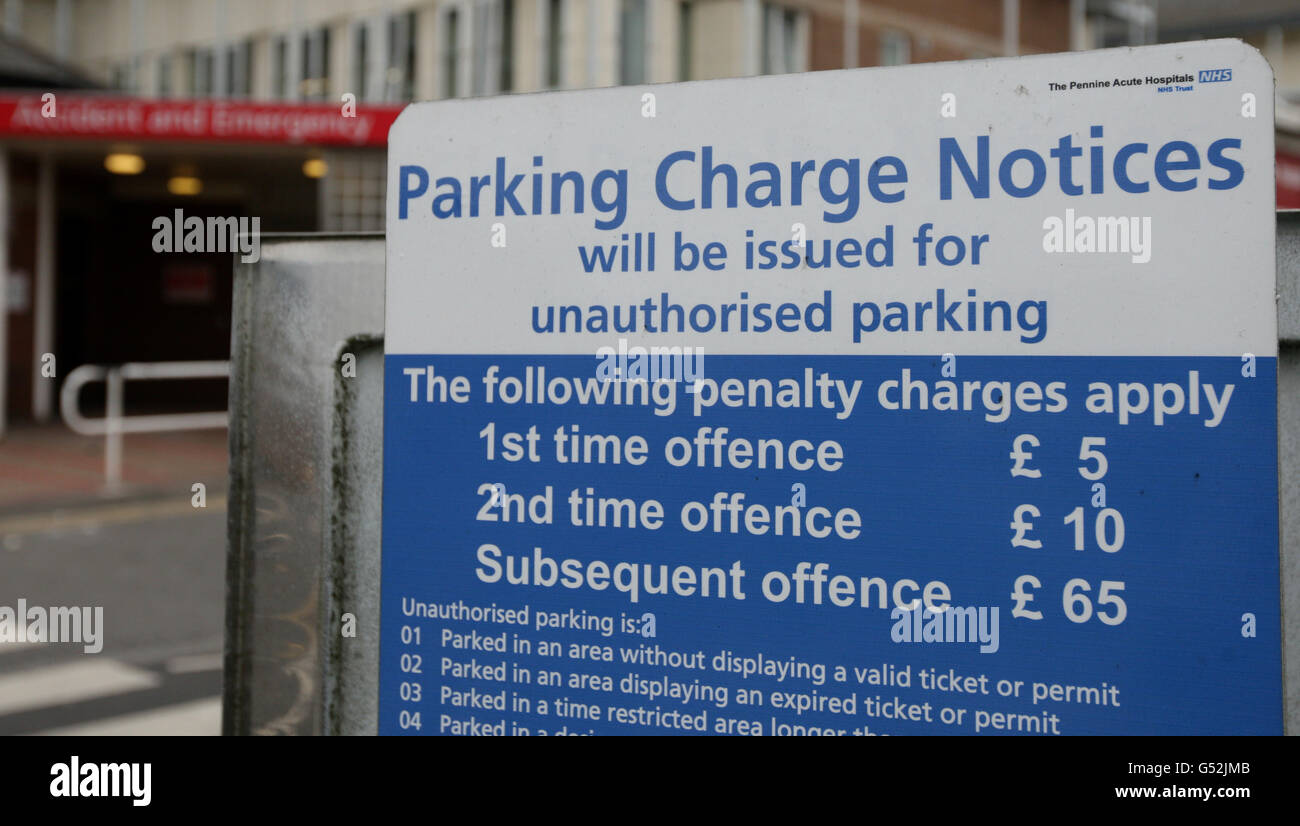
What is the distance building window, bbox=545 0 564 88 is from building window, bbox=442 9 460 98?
170 cm

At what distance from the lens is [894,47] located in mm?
25734

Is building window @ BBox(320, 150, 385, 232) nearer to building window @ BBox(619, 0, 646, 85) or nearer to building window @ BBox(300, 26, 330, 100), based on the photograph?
building window @ BBox(619, 0, 646, 85)

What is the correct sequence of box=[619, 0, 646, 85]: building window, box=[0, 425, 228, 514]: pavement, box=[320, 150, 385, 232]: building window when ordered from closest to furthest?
box=[0, 425, 228, 514]: pavement, box=[320, 150, 385, 232]: building window, box=[619, 0, 646, 85]: building window

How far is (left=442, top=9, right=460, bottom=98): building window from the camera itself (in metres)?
21.5

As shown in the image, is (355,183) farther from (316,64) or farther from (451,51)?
(316,64)

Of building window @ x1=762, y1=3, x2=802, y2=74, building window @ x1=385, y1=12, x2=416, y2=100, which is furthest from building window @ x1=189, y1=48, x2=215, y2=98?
building window @ x1=762, y1=3, x2=802, y2=74

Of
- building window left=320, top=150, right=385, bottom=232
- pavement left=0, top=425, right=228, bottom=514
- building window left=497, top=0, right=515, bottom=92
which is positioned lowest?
pavement left=0, top=425, right=228, bottom=514

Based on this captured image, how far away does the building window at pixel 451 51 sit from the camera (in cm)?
2150

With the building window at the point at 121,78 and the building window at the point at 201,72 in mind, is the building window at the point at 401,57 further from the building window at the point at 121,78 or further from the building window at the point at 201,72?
the building window at the point at 121,78

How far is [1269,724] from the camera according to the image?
1.83m

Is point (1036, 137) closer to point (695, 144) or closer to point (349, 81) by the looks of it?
point (695, 144)

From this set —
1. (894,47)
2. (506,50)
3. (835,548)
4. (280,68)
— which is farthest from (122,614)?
(894,47)

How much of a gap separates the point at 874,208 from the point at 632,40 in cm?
1990

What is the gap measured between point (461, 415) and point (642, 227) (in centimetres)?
46
